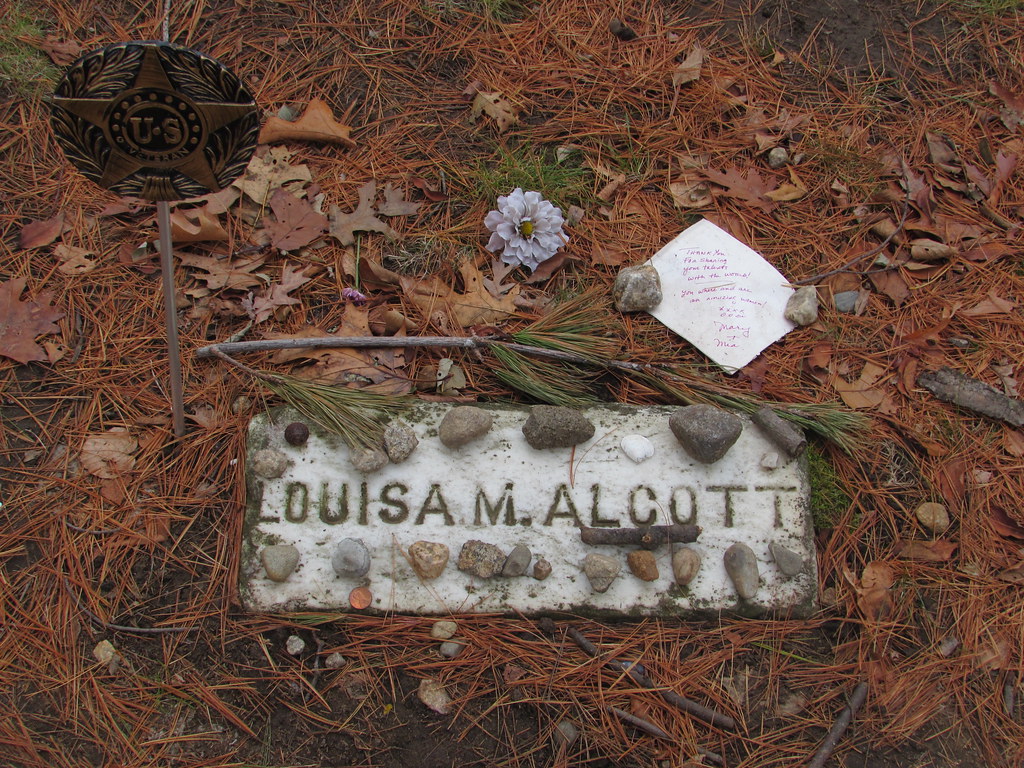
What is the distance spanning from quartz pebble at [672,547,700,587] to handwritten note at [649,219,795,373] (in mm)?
622

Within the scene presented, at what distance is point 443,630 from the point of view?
6.34 feet

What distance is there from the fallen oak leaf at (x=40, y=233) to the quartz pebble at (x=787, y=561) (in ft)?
7.90

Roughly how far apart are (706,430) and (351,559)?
1.04 metres

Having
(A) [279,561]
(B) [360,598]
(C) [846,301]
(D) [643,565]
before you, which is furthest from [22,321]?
(C) [846,301]

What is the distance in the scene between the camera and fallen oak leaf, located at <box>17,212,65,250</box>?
7.39 ft

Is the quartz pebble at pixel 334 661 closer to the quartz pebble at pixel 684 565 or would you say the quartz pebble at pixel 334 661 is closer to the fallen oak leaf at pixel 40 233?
the quartz pebble at pixel 684 565

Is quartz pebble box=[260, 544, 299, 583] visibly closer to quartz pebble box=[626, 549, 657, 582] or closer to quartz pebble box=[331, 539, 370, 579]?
quartz pebble box=[331, 539, 370, 579]

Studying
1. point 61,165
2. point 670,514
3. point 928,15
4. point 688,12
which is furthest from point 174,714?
point 928,15

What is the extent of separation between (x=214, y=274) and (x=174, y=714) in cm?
127

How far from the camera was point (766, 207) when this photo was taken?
2.50m

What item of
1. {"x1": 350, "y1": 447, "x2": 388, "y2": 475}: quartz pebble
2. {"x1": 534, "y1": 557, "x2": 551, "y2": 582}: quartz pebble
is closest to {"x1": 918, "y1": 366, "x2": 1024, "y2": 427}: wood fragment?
{"x1": 534, "y1": 557, "x2": 551, "y2": 582}: quartz pebble

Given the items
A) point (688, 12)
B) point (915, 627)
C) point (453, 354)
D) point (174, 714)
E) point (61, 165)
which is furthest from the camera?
point (688, 12)

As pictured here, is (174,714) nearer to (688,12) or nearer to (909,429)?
(909,429)

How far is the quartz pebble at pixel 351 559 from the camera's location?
75.2 inches
